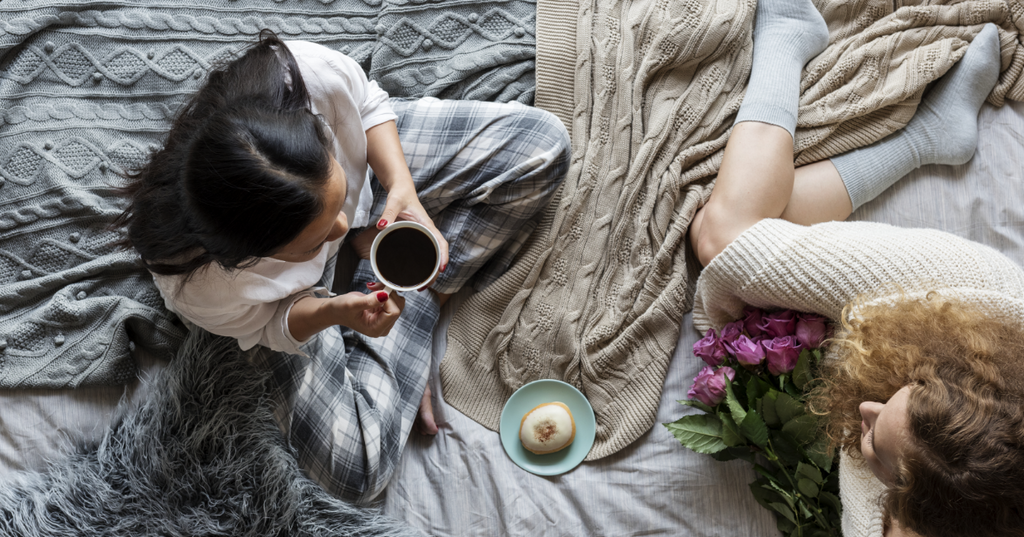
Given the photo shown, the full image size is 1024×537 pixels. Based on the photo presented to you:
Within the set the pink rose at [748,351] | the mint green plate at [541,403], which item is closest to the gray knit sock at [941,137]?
the pink rose at [748,351]

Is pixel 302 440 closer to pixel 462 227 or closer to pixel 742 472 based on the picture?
pixel 462 227

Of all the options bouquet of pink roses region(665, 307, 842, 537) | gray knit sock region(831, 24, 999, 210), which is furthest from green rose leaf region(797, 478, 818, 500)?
gray knit sock region(831, 24, 999, 210)

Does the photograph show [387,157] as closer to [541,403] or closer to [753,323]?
[541,403]

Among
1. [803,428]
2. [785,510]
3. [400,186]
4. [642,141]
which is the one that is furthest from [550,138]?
[785,510]

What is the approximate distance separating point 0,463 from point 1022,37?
202cm

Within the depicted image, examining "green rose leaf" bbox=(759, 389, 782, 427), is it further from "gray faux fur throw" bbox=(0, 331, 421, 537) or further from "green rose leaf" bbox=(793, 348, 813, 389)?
"gray faux fur throw" bbox=(0, 331, 421, 537)

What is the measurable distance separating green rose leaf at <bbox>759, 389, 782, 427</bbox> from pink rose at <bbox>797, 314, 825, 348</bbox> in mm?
94

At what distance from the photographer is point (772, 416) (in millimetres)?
1020

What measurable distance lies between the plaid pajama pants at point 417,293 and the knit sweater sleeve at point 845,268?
38 centimetres

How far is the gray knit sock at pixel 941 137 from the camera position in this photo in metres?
1.15

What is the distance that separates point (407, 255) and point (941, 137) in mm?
1013

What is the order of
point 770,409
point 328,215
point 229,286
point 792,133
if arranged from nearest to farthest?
point 328,215 → point 229,286 → point 770,409 → point 792,133

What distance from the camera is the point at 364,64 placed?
1232mm

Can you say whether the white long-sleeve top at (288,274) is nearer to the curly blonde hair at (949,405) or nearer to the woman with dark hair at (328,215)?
the woman with dark hair at (328,215)
